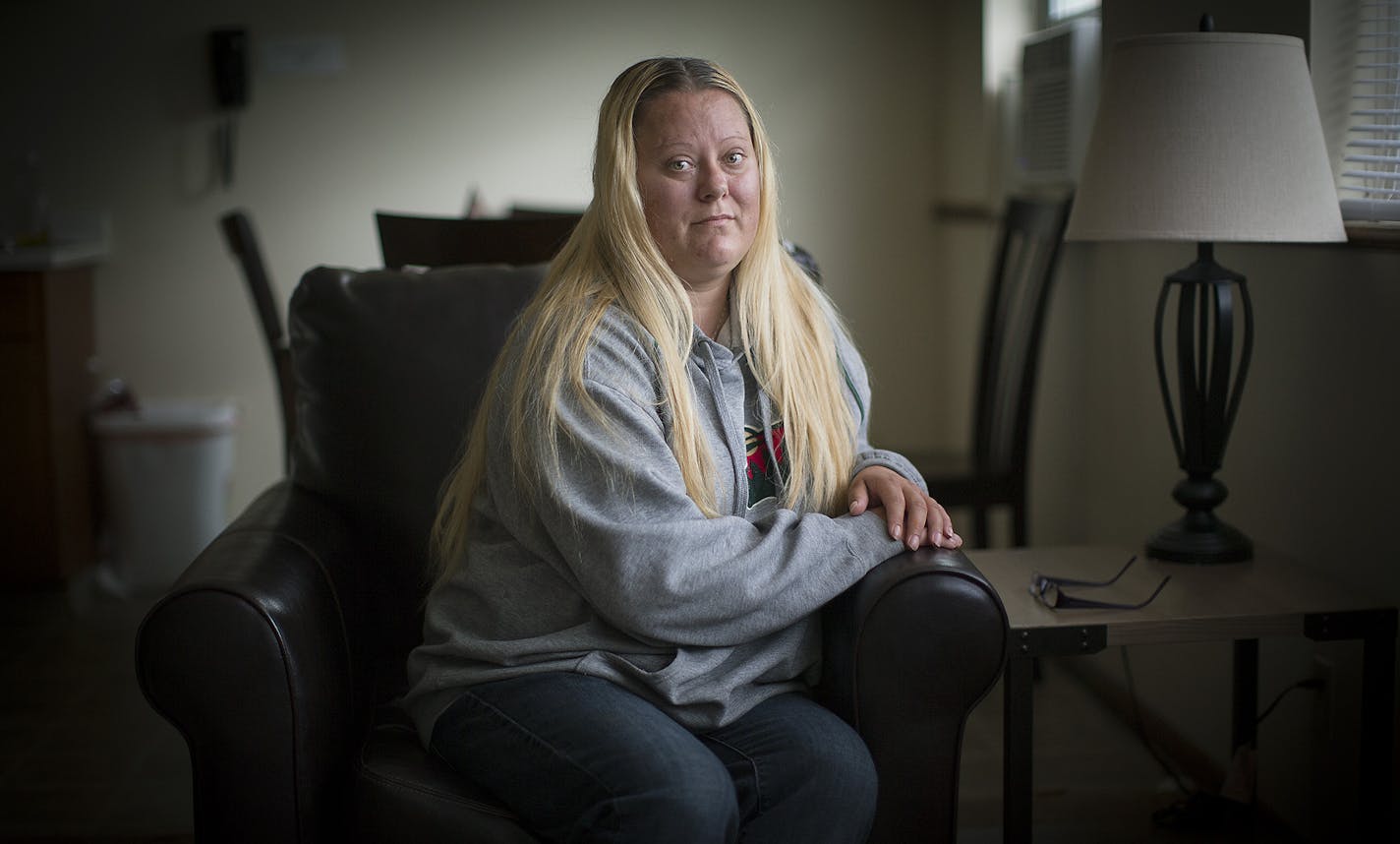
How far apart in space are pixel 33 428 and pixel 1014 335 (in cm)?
262

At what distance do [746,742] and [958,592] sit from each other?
275 mm

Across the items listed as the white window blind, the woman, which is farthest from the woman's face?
the white window blind

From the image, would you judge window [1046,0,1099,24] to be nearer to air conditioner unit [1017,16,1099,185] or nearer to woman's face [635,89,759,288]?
air conditioner unit [1017,16,1099,185]

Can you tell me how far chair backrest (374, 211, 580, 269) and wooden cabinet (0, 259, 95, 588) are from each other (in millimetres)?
1733

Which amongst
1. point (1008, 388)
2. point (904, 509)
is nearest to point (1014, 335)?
point (1008, 388)

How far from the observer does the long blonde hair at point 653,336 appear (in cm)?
152

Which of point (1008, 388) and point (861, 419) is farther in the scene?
point (1008, 388)

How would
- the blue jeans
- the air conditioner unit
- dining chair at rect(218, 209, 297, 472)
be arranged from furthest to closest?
the air conditioner unit < dining chair at rect(218, 209, 297, 472) < the blue jeans

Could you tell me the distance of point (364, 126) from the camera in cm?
429

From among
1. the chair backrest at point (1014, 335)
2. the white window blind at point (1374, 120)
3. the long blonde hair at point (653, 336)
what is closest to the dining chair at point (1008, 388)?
the chair backrest at point (1014, 335)

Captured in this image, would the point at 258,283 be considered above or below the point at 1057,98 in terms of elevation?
below

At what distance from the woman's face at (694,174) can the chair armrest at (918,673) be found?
0.43 m

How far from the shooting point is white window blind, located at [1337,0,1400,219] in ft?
6.40

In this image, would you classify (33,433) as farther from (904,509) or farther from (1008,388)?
(904,509)
